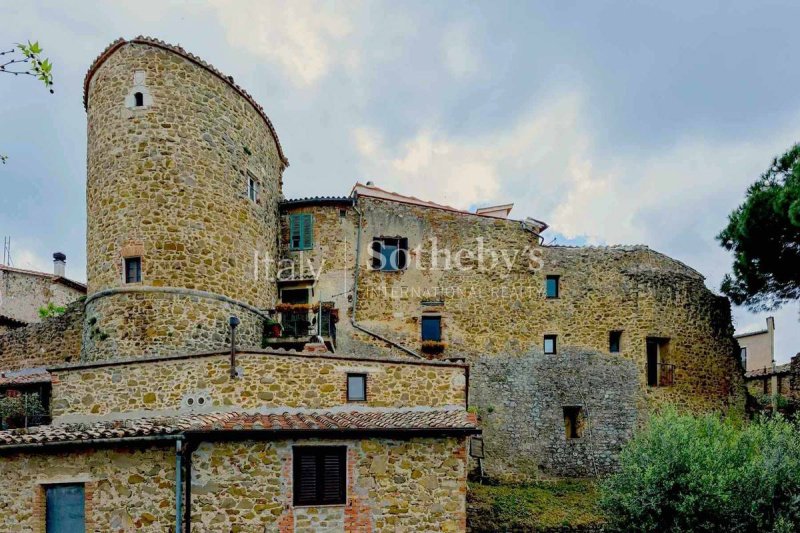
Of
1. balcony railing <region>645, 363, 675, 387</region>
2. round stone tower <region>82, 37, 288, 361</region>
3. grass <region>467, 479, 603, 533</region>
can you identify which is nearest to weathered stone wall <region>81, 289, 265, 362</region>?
round stone tower <region>82, 37, 288, 361</region>

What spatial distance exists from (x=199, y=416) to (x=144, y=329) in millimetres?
5513

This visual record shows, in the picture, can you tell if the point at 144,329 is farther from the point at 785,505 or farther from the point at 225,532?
the point at 785,505

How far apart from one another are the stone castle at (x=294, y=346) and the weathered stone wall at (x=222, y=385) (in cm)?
5

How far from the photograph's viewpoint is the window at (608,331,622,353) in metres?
24.4

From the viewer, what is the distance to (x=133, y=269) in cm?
1873

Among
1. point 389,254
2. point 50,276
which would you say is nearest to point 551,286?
point 389,254

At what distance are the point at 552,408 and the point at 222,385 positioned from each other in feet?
42.8

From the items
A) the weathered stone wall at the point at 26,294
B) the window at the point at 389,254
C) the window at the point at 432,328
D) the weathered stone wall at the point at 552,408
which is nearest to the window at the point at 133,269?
the window at the point at 389,254

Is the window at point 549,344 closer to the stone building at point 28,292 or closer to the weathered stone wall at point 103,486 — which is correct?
the weathered stone wall at point 103,486

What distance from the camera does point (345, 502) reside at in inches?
519

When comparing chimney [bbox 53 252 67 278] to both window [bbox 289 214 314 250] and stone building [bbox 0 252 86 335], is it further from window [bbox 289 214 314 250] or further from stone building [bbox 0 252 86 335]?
window [bbox 289 214 314 250]

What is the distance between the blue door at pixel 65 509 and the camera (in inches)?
505

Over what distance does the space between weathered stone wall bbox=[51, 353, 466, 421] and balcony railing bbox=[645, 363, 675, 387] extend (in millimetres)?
12485

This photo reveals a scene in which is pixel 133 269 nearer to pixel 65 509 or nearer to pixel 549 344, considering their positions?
pixel 65 509
